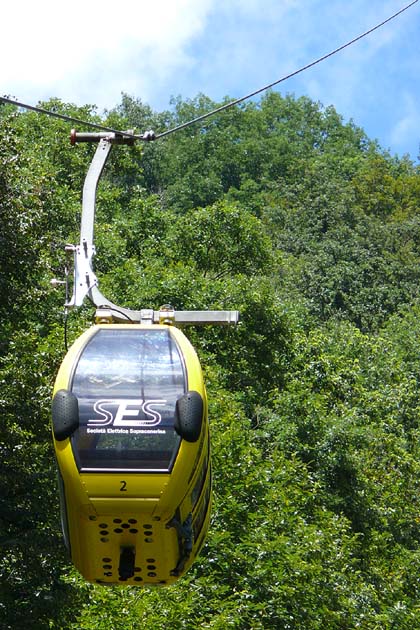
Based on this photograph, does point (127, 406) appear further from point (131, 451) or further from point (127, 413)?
point (131, 451)

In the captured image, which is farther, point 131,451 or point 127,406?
point 127,406

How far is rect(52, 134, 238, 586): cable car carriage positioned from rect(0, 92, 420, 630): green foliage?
6.05 meters

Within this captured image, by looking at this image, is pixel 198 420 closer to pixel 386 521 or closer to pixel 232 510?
pixel 232 510

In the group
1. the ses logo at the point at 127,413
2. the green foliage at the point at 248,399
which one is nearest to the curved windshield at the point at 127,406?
the ses logo at the point at 127,413

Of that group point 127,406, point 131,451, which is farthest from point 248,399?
point 131,451

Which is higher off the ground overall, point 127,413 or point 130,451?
point 127,413

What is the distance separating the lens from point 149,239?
36250 mm

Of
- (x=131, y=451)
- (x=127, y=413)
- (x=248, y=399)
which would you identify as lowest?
(x=248, y=399)

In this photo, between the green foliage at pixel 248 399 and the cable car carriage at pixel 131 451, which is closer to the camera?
the cable car carriage at pixel 131 451

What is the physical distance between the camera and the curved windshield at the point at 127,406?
9867 mm

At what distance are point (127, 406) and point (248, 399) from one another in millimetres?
19022

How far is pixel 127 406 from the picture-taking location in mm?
9992

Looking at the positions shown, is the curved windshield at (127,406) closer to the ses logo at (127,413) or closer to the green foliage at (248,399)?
the ses logo at (127,413)

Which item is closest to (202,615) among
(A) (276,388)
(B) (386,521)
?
(B) (386,521)
